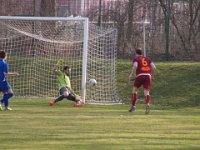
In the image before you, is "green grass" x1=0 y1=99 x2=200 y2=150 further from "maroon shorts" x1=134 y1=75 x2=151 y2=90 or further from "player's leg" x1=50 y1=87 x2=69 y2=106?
"maroon shorts" x1=134 y1=75 x2=151 y2=90

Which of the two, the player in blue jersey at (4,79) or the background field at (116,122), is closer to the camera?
the background field at (116,122)

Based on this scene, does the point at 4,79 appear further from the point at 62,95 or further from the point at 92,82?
the point at 92,82

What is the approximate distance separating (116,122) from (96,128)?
142 cm

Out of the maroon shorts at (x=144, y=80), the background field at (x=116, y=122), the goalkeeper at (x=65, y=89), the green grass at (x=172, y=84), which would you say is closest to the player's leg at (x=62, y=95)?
the goalkeeper at (x=65, y=89)

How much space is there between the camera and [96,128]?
15.5 m

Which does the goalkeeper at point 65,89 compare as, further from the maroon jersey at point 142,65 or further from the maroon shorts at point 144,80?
the maroon jersey at point 142,65

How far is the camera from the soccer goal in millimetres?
24094

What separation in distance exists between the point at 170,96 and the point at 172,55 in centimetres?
574

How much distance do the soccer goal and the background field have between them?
3.06ft

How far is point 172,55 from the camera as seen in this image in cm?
2919

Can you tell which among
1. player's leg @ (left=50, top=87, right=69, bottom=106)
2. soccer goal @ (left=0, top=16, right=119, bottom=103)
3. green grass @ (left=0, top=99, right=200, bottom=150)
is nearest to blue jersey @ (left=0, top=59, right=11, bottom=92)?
green grass @ (left=0, top=99, right=200, bottom=150)

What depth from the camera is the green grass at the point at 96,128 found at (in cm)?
1292

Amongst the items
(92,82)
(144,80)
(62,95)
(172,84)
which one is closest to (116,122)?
(144,80)

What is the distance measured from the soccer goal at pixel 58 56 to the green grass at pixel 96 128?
2.73 m
